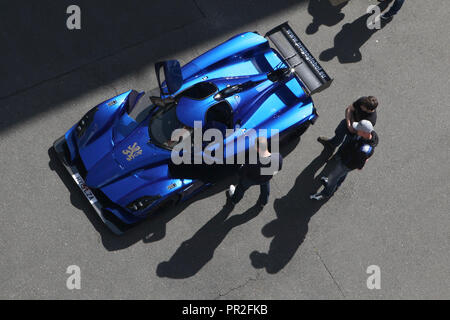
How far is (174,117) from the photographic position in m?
6.31

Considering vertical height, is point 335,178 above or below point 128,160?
below

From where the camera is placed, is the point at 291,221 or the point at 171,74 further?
the point at 291,221

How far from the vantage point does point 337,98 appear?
773cm

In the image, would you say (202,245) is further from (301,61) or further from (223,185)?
(301,61)

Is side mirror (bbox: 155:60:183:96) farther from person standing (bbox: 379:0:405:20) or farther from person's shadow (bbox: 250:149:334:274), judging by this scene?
person standing (bbox: 379:0:405:20)

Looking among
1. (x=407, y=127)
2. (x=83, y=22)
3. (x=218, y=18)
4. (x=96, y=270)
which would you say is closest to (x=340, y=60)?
(x=407, y=127)

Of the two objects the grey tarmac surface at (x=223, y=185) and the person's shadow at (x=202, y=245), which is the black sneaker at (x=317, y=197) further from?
the person's shadow at (x=202, y=245)

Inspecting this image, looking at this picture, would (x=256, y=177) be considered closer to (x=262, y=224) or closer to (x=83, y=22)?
(x=262, y=224)

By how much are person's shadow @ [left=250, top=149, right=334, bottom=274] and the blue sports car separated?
81 cm

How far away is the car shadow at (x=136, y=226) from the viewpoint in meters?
6.68

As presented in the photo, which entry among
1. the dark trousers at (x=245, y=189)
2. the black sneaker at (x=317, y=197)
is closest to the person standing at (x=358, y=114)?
the black sneaker at (x=317, y=197)

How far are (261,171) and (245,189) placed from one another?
2.22 feet

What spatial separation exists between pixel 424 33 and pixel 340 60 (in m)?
1.76

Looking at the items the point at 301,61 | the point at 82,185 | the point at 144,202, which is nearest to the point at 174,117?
the point at 144,202
